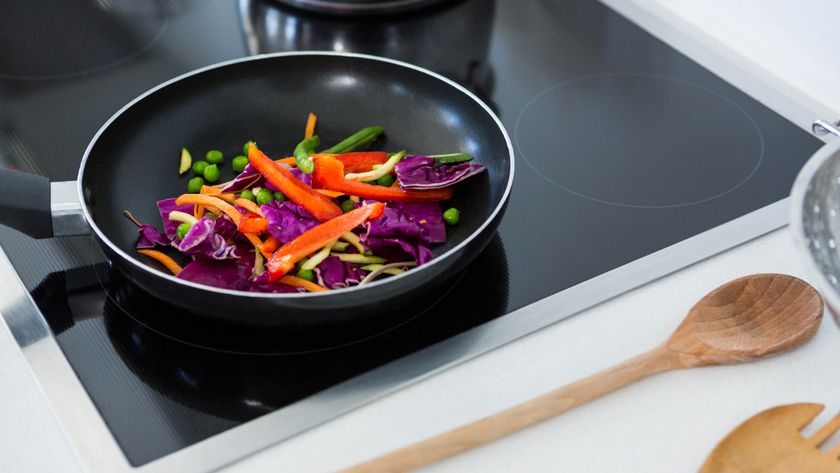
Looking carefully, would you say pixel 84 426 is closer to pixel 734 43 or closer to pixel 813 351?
pixel 813 351

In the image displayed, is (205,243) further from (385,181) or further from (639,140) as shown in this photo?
(639,140)

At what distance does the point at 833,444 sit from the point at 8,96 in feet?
3.80

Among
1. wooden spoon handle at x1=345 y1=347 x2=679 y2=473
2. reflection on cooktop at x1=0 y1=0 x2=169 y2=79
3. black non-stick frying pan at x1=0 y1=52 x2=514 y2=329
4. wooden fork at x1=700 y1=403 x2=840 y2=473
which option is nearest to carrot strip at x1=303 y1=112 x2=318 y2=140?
black non-stick frying pan at x1=0 y1=52 x2=514 y2=329

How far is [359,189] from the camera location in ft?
3.46

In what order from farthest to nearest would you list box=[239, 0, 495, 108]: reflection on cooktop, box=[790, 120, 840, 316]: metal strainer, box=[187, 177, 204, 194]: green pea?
box=[239, 0, 495, 108]: reflection on cooktop → box=[187, 177, 204, 194]: green pea → box=[790, 120, 840, 316]: metal strainer

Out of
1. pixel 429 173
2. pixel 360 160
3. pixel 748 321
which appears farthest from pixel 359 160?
pixel 748 321

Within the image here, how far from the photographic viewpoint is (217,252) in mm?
951

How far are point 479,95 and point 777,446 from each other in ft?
2.25

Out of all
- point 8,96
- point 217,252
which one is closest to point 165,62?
point 8,96

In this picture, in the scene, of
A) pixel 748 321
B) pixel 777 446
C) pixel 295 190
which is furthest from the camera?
pixel 295 190

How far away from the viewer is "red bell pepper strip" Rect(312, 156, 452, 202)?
1053mm

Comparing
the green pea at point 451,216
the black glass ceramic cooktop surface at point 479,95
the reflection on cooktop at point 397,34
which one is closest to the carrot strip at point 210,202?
the black glass ceramic cooktop surface at point 479,95

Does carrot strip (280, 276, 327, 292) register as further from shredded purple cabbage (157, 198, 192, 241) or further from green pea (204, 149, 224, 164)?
green pea (204, 149, 224, 164)

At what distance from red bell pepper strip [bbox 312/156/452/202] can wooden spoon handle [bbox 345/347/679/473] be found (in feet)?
0.99
